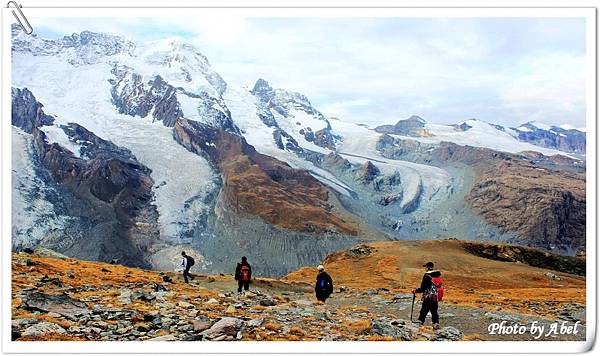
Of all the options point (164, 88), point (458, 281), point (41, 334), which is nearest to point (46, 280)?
point (41, 334)

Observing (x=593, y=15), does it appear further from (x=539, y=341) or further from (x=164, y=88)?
(x=164, y=88)

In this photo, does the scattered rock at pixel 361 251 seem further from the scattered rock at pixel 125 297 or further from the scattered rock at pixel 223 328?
the scattered rock at pixel 223 328

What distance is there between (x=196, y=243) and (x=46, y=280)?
336 feet

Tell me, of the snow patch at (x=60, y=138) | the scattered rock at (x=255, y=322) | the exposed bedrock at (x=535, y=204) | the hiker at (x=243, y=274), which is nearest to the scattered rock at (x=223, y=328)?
the scattered rock at (x=255, y=322)

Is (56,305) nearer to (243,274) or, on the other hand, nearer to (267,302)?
(267,302)

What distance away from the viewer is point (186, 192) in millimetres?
134500

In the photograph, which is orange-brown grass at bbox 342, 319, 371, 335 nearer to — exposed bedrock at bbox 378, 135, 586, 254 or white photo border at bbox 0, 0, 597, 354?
white photo border at bbox 0, 0, 597, 354

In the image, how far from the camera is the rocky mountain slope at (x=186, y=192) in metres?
112

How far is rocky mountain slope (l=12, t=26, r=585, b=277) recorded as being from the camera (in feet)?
366

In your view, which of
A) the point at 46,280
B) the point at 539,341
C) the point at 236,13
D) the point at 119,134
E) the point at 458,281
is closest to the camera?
the point at 539,341

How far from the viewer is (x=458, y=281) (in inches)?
1489

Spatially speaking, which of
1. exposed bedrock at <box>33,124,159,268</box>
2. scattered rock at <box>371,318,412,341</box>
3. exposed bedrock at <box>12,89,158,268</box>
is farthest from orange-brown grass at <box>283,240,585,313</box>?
exposed bedrock at <box>33,124,159,268</box>

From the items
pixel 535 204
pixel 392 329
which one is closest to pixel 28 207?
pixel 392 329

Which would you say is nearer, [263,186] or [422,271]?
[422,271]
